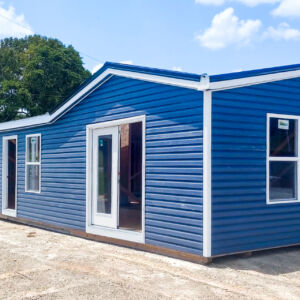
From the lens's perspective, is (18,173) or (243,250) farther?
(18,173)

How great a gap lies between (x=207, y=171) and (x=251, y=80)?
1.45 m

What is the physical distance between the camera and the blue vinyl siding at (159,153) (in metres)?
5.57

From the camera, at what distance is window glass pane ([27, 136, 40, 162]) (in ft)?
31.0

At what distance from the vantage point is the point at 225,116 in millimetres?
5582

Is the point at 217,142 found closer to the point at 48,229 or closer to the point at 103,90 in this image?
the point at 103,90

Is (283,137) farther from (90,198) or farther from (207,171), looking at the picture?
(90,198)

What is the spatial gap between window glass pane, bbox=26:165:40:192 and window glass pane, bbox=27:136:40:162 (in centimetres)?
19

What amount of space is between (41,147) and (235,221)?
5208 mm

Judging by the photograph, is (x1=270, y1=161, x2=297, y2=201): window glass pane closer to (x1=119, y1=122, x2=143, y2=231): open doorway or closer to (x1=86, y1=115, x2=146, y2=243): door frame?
(x1=86, y1=115, x2=146, y2=243): door frame

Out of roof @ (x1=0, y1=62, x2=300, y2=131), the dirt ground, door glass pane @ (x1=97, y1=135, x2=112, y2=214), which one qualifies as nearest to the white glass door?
door glass pane @ (x1=97, y1=135, x2=112, y2=214)

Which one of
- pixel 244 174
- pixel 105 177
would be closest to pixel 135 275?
pixel 244 174

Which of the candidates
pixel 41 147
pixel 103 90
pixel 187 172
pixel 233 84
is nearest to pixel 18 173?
pixel 41 147

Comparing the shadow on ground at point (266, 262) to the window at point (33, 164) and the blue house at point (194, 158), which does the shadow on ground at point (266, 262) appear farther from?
the window at point (33, 164)

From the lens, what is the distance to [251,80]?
572 cm
